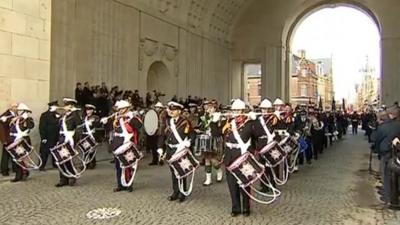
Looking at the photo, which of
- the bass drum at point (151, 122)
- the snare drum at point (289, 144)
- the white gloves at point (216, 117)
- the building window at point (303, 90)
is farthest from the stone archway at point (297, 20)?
the building window at point (303, 90)

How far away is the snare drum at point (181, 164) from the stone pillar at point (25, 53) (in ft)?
20.3

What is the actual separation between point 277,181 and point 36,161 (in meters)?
6.85

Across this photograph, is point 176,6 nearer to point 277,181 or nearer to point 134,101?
point 134,101

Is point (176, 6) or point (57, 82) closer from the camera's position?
point (57, 82)

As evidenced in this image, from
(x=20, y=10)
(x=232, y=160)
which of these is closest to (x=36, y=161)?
(x=20, y=10)

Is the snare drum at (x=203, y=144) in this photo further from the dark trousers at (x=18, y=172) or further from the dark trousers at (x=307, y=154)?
the dark trousers at (x=307, y=154)

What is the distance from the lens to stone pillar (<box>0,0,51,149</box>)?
44.4 ft

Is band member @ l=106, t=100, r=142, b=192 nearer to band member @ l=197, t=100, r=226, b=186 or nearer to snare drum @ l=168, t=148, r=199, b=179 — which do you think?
snare drum @ l=168, t=148, r=199, b=179

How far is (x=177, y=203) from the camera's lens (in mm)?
9102

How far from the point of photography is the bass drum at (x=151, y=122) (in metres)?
15.8

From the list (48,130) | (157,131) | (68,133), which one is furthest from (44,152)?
(157,131)

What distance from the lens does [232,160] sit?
812 centimetres

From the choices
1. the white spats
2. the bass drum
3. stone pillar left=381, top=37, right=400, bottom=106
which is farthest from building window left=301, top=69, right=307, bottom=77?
the white spats

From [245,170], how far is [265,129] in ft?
5.93
